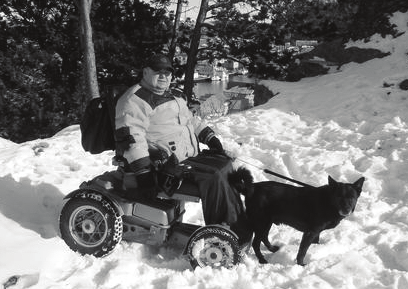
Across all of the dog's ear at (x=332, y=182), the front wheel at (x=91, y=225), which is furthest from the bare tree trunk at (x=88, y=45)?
the dog's ear at (x=332, y=182)

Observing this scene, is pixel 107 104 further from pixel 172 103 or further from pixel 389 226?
pixel 389 226

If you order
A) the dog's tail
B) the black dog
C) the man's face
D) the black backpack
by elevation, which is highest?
the man's face

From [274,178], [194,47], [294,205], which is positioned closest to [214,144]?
[294,205]

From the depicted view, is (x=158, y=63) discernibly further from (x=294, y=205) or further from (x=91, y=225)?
(x=294, y=205)

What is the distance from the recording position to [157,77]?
4.04 meters

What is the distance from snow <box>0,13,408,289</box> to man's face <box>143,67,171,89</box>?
1.16 meters

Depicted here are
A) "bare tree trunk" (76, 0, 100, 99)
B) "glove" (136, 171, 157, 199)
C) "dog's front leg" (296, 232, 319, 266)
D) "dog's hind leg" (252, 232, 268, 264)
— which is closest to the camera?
"glove" (136, 171, 157, 199)

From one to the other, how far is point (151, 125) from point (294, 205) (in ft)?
5.05

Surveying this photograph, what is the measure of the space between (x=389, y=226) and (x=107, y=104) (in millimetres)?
3224

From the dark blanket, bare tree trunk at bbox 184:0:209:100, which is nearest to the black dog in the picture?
the dark blanket

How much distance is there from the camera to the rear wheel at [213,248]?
12.3 feet

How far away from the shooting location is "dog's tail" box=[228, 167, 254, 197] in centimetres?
400

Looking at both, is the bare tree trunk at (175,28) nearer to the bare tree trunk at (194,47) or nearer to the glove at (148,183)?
the bare tree trunk at (194,47)

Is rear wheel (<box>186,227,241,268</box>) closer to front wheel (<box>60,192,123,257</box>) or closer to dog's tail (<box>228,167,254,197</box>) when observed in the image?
dog's tail (<box>228,167,254,197</box>)
